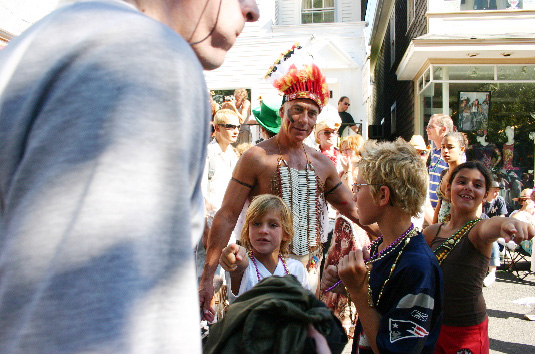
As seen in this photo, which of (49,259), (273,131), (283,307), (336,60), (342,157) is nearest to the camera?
(49,259)

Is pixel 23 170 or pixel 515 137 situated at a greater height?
pixel 515 137

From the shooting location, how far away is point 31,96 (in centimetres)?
57

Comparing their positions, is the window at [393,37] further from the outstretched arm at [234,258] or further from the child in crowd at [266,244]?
the outstretched arm at [234,258]

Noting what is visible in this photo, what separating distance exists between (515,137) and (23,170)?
492 inches

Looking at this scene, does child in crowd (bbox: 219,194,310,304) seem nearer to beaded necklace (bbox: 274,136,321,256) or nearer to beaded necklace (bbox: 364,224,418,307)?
A: beaded necklace (bbox: 274,136,321,256)

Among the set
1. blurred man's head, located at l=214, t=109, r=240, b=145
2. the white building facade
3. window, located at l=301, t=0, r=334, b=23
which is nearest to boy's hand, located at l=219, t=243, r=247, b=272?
blurred man's head, located at l=214, t=109, r=240, b=145

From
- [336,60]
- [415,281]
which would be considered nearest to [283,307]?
[415,281]

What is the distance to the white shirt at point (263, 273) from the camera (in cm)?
324

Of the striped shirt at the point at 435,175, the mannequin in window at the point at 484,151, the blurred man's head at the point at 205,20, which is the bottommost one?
the striped shirt at the point at 435,175

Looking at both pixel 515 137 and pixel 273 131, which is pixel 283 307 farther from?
pixel 515 137

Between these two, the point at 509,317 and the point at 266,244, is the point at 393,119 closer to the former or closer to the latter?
the point at 509,317

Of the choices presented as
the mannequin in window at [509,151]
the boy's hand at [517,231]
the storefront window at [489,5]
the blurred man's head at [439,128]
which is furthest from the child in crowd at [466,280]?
the storefront window at [489,5]

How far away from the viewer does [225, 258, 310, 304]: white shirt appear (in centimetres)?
324

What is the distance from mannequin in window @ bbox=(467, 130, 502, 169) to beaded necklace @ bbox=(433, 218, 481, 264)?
877cm
